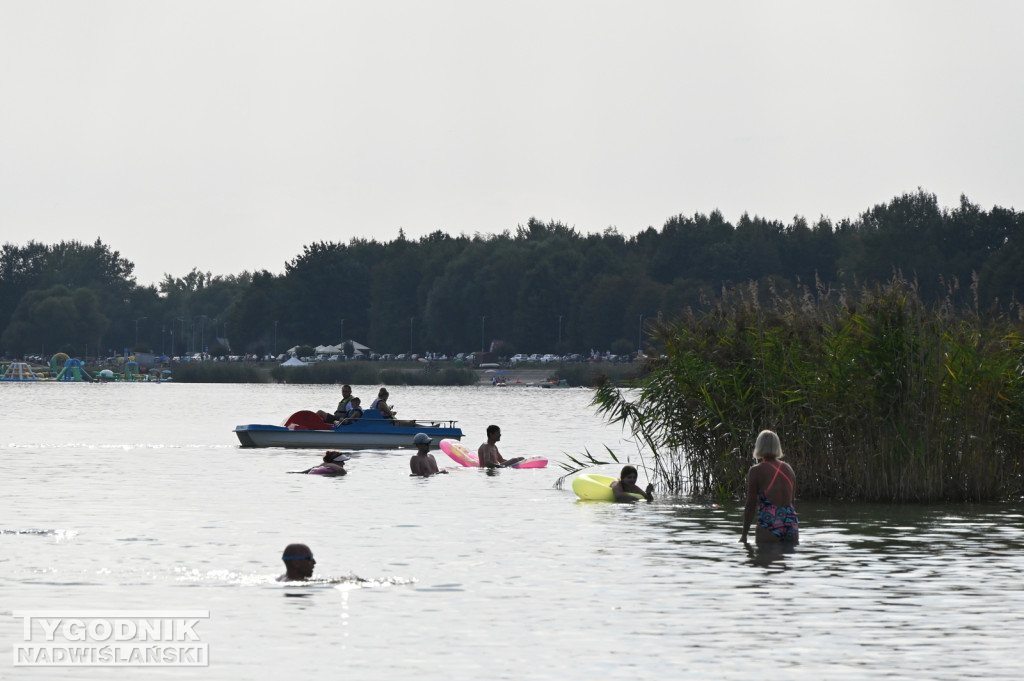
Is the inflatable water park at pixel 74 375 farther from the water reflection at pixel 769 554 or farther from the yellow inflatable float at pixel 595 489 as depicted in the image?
the water reflection at pixel 769 554

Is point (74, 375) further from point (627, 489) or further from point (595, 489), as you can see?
point (627, 489)

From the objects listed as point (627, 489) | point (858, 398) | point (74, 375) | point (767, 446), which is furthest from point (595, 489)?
point (74, 375)

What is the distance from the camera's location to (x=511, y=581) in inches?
693

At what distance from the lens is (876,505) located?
939 inches

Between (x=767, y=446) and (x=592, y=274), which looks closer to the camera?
(x=767, y=446)

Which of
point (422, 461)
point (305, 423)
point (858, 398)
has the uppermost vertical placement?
point (858, 398)

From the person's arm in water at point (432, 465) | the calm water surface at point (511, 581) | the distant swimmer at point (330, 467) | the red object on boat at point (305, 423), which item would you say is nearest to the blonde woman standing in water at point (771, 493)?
the calm water surface at point (511, 581)

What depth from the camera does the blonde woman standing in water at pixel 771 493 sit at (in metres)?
18.3

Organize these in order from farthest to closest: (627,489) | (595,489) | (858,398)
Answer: (595,489)
(627,489)
(858,398)

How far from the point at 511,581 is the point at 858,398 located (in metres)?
8.31

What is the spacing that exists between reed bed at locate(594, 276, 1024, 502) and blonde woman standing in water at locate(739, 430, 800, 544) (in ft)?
15.2

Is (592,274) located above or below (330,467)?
above

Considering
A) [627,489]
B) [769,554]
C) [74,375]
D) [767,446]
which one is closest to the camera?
[767,446]

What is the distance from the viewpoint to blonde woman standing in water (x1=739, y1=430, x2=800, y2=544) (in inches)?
722
